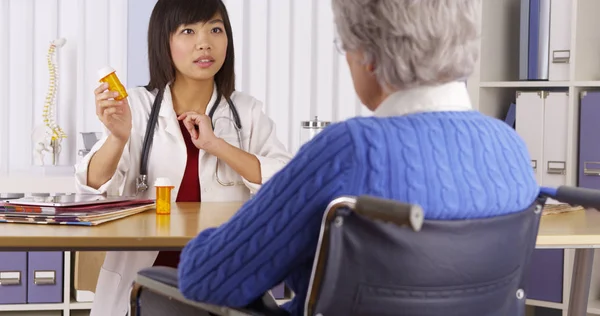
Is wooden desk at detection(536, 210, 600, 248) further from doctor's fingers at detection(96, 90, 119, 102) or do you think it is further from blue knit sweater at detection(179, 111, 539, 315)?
doctor's fingers at detection(96, 90, 119, 102)

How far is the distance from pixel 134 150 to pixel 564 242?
126 centimetres

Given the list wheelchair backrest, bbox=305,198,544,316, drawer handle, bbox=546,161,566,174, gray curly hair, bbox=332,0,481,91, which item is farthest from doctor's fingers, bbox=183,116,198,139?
drawer handle, bbox=546,161,566,174

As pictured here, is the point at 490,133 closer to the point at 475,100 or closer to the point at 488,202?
the point at 488,202

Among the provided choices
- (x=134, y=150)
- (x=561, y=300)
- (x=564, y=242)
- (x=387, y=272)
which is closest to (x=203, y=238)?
(x=387, y=272)

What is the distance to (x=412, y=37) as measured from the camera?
Result: 1.19 meters

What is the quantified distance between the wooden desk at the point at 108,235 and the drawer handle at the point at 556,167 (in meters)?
1.75

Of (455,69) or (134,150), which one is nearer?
(455,69)

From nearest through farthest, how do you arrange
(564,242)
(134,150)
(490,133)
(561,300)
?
(490,133), (564,242), (134,150), (561,300)

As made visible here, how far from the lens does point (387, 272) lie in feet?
3.73

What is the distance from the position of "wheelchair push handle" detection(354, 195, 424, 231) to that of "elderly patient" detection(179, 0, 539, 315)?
113mm

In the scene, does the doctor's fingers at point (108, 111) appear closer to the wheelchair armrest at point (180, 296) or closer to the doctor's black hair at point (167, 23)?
the doctor's black hair at point (167, 23)

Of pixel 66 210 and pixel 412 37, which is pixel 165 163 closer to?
pixel 66 210

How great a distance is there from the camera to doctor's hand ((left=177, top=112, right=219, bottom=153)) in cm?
244

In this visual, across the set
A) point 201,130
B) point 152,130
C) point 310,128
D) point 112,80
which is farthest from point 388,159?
point 310,128
